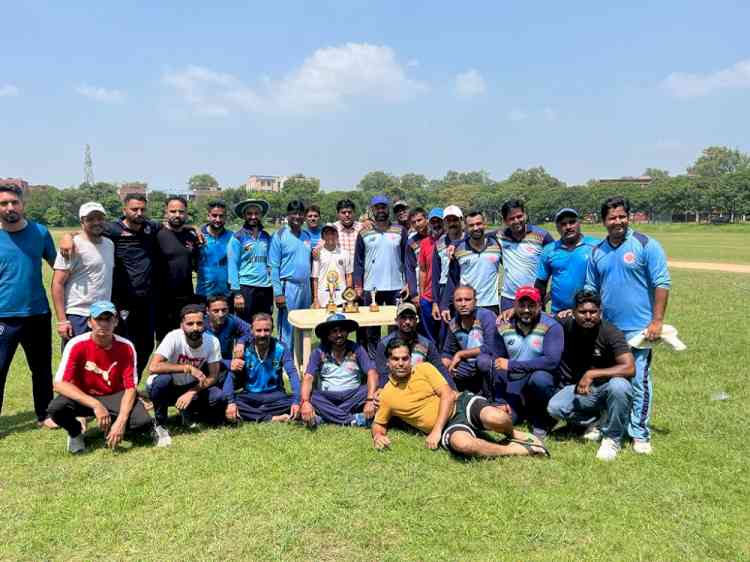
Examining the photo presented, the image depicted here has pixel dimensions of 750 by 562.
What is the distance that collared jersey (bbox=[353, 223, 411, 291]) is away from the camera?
281 inches

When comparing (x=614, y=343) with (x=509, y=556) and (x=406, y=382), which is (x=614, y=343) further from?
(x=509, y=556)

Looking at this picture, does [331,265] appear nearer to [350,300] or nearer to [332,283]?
[332,283]

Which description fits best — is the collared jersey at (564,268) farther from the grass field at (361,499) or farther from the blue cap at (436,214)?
the blue cap at (436,214)

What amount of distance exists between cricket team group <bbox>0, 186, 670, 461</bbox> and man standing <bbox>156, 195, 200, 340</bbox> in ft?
0.07

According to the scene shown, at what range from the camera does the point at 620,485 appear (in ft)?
13.7

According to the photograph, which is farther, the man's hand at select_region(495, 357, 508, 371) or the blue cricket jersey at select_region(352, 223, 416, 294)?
the blue cricket jersey at select_region(352, 223, 416, 294)

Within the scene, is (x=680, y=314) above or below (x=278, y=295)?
below

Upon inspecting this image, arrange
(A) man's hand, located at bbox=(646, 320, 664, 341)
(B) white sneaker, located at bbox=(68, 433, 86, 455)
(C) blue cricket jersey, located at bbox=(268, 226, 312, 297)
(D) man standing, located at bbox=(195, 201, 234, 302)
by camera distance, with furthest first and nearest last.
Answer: (C) blue cricket jersey, located at bbox=(268, 226, 312, 297) → (D) man standing, located at bbox=(195, 201, 234, 302) → (B) white sneaker, located at bbox=(68, 433, 86, 455) → (A) man's hand, located at bbox=(646, 320, 664, 341)

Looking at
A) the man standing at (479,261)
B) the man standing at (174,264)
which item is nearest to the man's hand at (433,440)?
the man standing at (479,261)

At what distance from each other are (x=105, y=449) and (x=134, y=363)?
807 mm

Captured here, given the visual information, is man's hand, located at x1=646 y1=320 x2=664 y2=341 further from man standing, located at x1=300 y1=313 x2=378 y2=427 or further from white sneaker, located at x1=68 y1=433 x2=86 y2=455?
white sneaker, located at x1=68 y1=433 x2=86 y2=455

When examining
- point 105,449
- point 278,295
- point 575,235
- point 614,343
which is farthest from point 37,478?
point 575,235

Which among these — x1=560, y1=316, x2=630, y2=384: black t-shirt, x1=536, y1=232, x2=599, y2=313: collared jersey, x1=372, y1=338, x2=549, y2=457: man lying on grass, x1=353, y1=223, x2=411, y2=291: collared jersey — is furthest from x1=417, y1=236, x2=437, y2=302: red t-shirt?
x1=560, y1=316, x2=630, y2=384: black t-shirt

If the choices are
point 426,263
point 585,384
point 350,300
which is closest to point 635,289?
point 585,384
